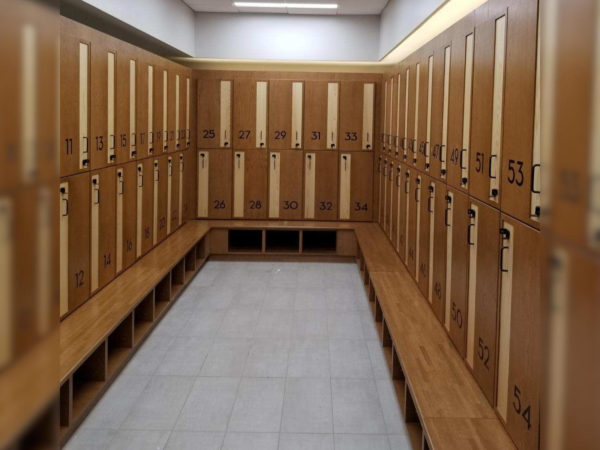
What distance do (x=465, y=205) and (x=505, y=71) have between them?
0.91m

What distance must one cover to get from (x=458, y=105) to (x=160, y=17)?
149 inches

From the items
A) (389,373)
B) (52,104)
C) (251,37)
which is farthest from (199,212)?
(52,104)

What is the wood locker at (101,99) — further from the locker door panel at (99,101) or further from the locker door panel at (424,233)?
the locker door panel at (424,233)

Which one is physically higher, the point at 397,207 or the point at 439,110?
the point at 439,110

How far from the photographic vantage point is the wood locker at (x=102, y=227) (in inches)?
177

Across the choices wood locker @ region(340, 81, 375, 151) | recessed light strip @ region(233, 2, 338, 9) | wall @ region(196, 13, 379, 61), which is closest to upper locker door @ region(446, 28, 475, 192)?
recessed light strip @ region(233, 2, 338, 9)

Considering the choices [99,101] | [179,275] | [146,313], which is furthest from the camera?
[179,275]

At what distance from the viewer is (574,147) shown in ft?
0.67

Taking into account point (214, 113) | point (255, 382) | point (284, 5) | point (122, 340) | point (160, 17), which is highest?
point (284, 5)

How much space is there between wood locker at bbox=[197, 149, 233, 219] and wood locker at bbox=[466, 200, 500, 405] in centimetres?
523

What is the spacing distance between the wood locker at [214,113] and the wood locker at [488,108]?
518cm

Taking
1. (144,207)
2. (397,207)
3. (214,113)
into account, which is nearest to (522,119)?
(397,207)

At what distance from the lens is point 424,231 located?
4.82 meters

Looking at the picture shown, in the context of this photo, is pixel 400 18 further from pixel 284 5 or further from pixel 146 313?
pixel 146 313
